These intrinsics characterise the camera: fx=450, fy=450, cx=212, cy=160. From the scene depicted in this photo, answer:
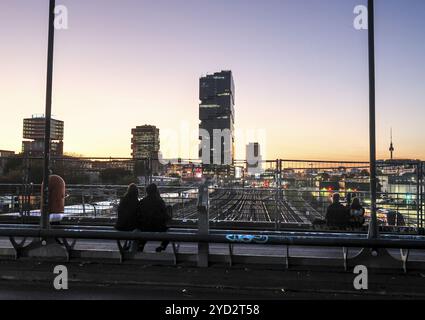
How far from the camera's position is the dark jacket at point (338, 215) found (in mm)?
11484

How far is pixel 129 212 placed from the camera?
8.84 m

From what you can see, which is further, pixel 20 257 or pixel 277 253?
pixel 277 253

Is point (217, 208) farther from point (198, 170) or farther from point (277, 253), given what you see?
point (277, 253)

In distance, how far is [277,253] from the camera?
9531 millimetres

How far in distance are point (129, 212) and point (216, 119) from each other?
8.93m

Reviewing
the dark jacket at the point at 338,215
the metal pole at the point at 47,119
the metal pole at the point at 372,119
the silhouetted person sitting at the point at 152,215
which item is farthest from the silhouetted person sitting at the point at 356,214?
the metal pole at the point at 47,119

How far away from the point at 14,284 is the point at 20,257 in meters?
1.09

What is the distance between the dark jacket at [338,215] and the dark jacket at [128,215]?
17.2ft

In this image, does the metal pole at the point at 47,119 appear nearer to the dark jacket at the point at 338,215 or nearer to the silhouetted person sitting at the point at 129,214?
the silhouetted person sitting at the point at 129,214

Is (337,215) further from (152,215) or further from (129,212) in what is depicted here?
(129,212)

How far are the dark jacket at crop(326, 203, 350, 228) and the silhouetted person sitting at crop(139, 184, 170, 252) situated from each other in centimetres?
473
